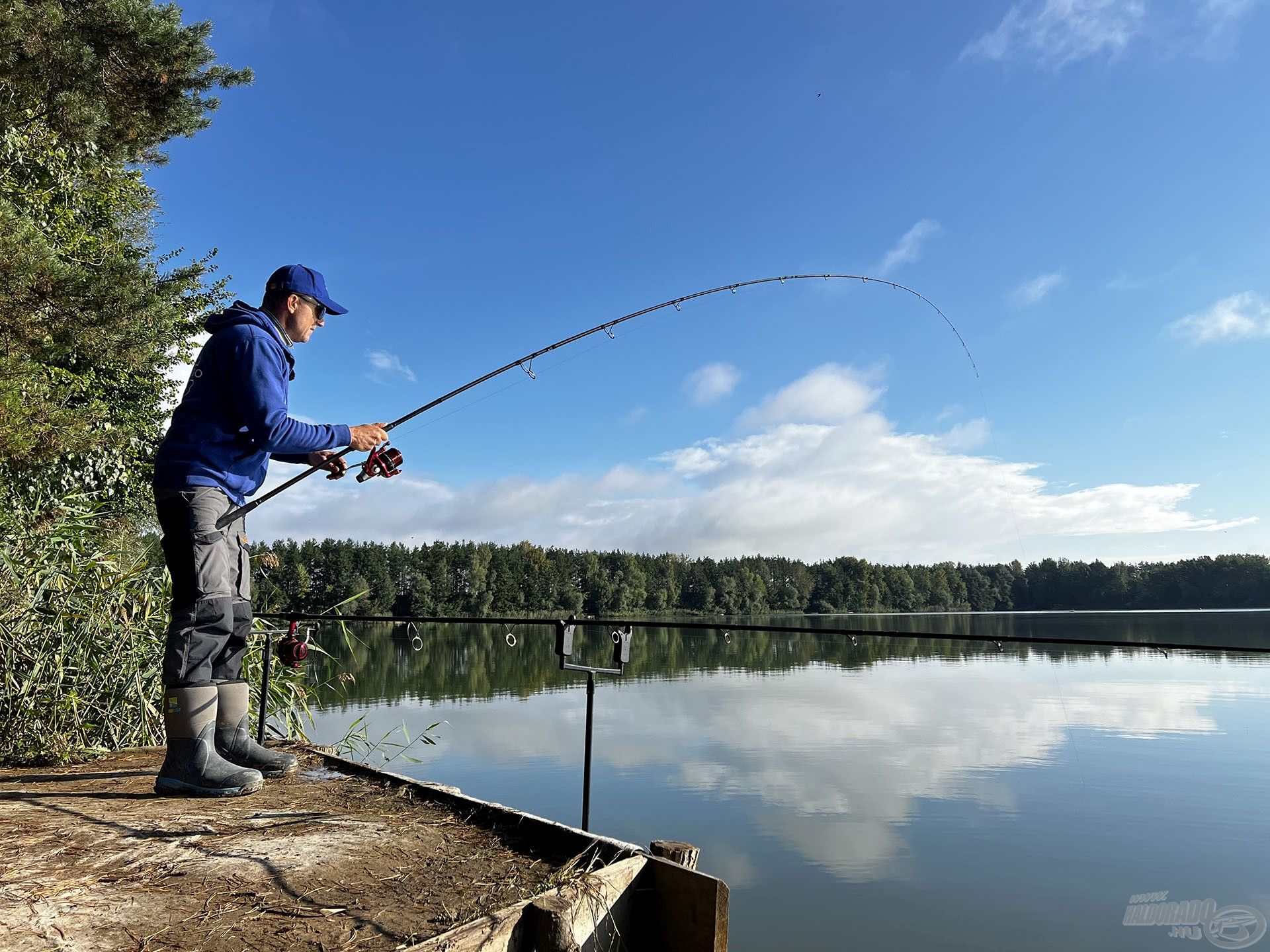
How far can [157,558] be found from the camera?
538cm

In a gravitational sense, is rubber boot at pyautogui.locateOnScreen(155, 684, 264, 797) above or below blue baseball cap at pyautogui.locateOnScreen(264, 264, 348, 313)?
below

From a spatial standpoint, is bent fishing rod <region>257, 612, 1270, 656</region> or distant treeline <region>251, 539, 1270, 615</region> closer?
bent fishing rod <region>257, 612, 1270, 656</region>

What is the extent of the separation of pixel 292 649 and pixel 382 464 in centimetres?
126

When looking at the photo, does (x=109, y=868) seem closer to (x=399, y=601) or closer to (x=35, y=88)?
(x=35, y=88)

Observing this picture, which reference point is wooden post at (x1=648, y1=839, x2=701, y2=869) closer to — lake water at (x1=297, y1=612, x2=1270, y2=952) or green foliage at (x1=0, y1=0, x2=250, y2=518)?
lake water at (x1=297, y1=612, x2=1270, y2=952)

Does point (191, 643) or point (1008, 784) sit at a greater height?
point (191, 643)

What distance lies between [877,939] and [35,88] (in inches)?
335

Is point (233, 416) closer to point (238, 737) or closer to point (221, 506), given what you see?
point (221, 506)

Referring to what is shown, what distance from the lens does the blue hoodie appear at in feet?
9.18

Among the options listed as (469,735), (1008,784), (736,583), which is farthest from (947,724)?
(736,583)
